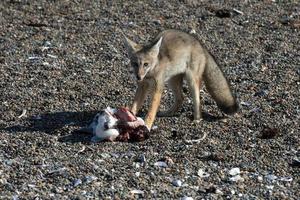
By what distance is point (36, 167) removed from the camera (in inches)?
313

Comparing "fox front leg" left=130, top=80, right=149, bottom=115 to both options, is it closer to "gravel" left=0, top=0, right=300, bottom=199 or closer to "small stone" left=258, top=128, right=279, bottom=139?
"gravel" left=0, top=0, right=300, bottom=199

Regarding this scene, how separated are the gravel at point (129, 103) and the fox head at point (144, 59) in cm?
65

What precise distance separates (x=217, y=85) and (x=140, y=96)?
40.3 inches

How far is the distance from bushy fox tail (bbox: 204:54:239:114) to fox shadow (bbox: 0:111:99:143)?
1484 mm

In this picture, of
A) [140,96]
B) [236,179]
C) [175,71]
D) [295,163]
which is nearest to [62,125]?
[140,96]

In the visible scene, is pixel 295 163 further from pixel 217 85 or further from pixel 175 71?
pixel 175 71

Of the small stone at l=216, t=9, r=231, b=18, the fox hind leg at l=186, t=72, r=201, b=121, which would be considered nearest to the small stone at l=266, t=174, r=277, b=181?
the fox hind leg at l=186, t=72, r=201, b=121

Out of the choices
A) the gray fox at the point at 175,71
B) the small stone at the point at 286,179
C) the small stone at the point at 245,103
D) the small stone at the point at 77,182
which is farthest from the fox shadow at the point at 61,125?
the small stone at the point at 286,179

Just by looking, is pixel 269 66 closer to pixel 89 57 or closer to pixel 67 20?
pixel 89 57

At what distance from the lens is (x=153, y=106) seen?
939cm

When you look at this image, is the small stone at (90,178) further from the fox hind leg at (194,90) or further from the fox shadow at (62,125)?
the fox hind leg at (194,90)

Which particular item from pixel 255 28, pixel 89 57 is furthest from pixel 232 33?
pixel 89 57

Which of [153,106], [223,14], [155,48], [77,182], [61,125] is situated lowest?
[77,182]

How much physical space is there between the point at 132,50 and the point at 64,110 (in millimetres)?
1093
